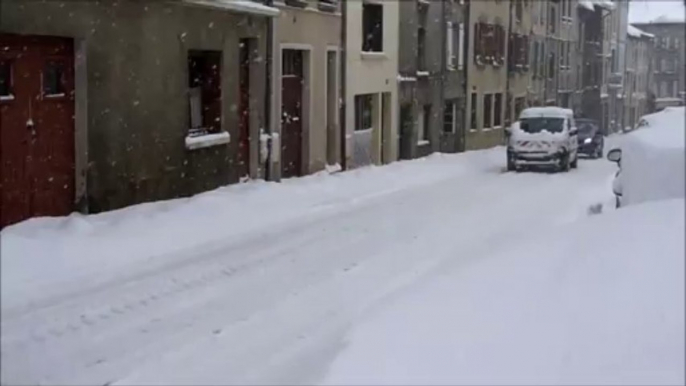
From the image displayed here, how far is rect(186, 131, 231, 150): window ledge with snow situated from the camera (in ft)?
28.2

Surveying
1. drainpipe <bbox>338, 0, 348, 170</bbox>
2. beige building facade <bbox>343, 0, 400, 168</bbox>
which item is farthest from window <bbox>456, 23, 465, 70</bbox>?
drainpipe <bbox>338, 0, 348, 170</bbox>

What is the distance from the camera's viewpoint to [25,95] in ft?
12.7

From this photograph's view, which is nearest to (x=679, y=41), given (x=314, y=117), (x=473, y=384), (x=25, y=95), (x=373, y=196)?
(x=473, y=384)

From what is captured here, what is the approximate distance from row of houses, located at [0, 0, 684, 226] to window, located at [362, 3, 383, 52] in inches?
0.9

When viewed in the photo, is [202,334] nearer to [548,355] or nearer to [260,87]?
[548,355]

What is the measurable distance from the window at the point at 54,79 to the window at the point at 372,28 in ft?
28.3

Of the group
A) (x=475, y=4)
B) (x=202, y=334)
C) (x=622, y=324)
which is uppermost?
(x=475, y=4)

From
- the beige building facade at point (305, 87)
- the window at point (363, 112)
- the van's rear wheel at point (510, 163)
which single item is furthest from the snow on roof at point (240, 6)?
the window at point (363, 112)

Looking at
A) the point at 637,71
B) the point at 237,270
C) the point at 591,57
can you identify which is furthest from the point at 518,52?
the point at 637,71

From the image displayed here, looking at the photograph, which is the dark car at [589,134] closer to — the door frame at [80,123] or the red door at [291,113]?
the door frame at [80,123]

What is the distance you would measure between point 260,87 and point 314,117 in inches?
67.9

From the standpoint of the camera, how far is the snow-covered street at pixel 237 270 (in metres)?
1.83

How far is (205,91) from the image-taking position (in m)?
9.36

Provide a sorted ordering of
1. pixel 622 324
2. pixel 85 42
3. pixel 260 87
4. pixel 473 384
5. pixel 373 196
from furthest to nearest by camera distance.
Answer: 1. pixel 260 87
2. pixel 373 196
3. pixel 85 42
4. pixel 473 384
5. pixel 622 324
